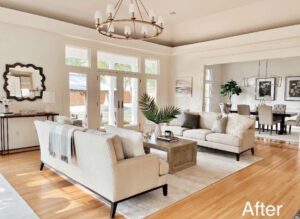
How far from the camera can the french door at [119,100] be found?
7.46 m

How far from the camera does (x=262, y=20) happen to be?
6.95m

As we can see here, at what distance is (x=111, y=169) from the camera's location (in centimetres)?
259

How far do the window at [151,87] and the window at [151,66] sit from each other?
341mm

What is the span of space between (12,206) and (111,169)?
136cm

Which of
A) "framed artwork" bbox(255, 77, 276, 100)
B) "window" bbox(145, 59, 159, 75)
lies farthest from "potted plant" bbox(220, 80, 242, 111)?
"window" bbox(145, 59, 159, 75)

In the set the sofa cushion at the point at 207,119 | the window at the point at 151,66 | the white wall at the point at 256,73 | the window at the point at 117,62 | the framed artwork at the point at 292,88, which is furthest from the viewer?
the white wall at the point at 256,73

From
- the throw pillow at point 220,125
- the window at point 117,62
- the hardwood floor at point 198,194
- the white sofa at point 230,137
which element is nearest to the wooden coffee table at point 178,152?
the hardwood floor at point 198,194

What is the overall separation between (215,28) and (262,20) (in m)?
1.52

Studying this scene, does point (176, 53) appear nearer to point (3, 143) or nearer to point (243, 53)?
point (243, 53)

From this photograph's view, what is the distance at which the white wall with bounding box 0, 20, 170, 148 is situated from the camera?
214 inches

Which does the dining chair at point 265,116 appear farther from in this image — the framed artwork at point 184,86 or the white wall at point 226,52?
the framed artwork at point 184,86

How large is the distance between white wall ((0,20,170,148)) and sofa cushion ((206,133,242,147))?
363 centimetres

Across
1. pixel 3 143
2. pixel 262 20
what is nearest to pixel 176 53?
pixel 262 20

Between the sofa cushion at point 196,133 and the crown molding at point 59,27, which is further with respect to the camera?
the sofa cushion at point 196,133
